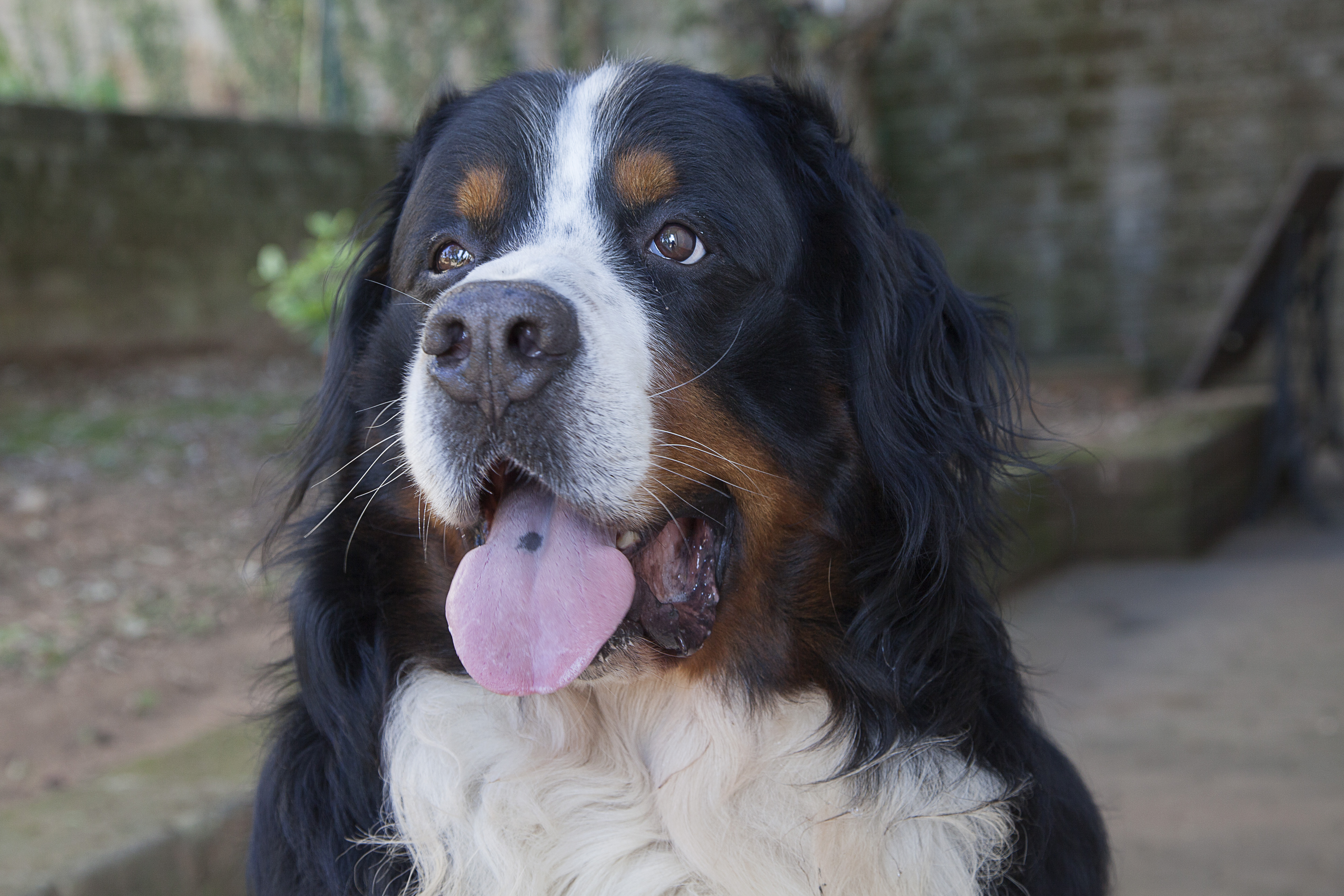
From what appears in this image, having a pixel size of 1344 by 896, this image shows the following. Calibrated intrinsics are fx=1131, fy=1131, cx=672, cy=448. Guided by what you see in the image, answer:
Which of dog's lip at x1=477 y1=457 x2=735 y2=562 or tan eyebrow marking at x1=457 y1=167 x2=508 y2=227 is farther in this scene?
tan eyebrow marking at x1=457 y1=167 x2=508 y2=227

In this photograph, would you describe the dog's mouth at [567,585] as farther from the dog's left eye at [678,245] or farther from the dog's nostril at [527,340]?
the dog's left eye at [678,245]

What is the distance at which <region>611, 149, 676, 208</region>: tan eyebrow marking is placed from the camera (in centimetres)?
186

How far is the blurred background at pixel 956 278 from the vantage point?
3.09 meters

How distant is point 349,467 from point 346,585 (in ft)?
0.71

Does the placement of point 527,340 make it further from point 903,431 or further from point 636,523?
point 903,431

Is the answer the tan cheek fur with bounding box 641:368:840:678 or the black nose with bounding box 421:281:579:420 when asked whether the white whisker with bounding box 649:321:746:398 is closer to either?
the tan cheek fur with bounding box 641:368:840:678

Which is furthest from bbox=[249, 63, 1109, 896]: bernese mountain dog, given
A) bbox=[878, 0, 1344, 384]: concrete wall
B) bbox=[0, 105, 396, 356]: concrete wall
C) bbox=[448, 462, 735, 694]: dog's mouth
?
bbox=[878, 0, 1344, 384]: concrete wall

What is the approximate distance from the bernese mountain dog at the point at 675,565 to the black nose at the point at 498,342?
0.10 feet

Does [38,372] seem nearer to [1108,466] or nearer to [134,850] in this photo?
[134,850]

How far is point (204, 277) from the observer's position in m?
7.00

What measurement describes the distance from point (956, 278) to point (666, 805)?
8.59 meters

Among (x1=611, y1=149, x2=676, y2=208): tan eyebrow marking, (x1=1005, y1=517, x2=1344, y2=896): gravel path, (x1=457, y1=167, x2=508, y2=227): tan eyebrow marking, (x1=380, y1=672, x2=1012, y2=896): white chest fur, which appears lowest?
(x1=1005, y1=517, x2=1344, y2=896): gravel path

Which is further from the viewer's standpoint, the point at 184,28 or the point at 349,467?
the point at 184,28

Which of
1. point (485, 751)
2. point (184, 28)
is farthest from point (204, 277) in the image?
point (485, 751)
